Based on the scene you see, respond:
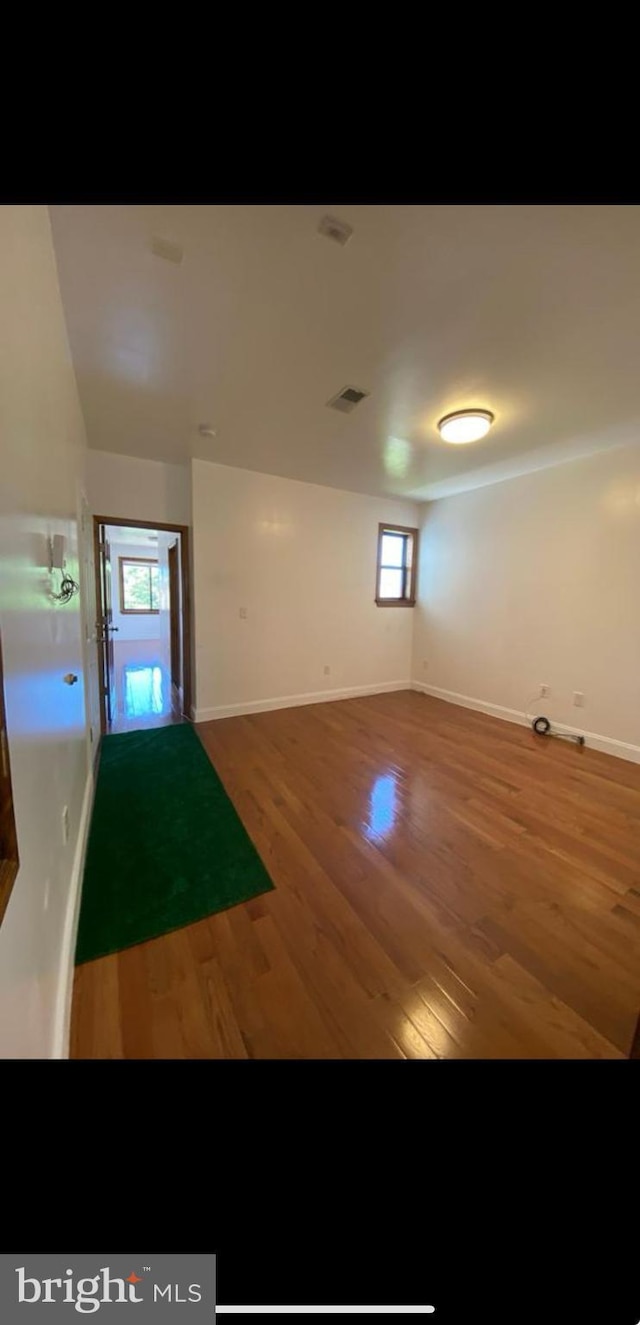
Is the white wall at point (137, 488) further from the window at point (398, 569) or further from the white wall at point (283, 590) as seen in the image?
the window at point (398, 569)

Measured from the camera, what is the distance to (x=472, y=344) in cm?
198

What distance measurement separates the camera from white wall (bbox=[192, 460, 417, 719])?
12.8 feet

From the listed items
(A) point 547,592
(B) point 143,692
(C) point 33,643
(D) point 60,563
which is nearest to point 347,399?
(D) point 60,563

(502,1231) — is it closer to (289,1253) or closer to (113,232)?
(289,1253)

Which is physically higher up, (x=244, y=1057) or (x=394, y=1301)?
(x=394, y=1301)

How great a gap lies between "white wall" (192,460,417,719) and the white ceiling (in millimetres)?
816

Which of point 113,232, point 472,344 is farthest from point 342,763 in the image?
point 113,232

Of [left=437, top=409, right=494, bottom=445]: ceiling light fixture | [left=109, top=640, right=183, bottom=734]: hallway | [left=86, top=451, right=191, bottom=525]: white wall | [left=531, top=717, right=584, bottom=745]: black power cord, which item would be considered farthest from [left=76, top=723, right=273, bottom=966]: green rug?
[left=531, top=717, right=584, bottom=745]: black power cord

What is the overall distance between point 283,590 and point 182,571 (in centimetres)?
105

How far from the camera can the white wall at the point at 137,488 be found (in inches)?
140

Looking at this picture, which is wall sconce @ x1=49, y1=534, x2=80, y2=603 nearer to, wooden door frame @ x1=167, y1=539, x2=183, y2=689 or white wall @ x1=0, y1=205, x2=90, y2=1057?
white wall @ x1=0, y1=205, x2=90, y2=1057

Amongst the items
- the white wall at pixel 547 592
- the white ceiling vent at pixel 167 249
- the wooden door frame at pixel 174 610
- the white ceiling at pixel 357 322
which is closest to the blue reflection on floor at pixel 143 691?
the wooden door frame at pixel 174 610
